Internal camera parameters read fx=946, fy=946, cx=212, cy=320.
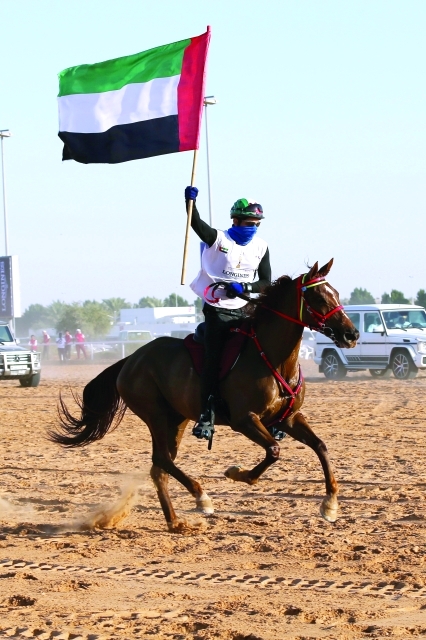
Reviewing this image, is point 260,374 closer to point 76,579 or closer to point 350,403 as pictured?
point 76,579

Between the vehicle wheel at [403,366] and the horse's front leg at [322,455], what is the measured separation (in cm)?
2031

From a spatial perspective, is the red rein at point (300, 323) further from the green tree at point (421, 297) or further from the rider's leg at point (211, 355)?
the green tree at point (421, 297)

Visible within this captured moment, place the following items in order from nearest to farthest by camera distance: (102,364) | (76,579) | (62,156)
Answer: (76,579) < (62,156) < (102,364)

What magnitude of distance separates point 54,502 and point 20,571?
3092 mm

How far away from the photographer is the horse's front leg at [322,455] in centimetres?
777

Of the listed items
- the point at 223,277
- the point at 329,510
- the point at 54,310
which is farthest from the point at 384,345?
the point at 54,310

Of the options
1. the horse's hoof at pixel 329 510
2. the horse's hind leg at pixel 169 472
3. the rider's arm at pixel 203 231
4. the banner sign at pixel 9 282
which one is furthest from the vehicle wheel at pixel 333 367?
the horse's hoof at pixel 329 510

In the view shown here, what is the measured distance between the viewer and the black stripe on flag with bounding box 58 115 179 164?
Answer: 38.0 ft

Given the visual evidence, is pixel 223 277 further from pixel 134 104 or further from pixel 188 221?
pixel 134 104

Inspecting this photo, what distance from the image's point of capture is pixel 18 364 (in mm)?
27531

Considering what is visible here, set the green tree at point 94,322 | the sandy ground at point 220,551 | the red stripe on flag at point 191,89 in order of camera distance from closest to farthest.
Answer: the sandy ground at point 220,551
the red stripe on flag at point 191,89
the green tree at point 94,322

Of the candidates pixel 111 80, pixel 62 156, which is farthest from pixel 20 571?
pixel 111 80

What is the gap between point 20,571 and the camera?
6.65 meters

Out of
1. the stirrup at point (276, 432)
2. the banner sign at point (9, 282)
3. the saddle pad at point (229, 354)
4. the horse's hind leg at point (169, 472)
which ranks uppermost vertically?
the banner sign at point (9, 282)
